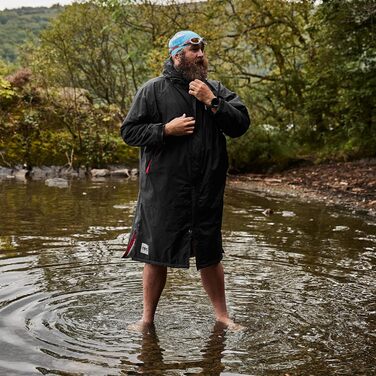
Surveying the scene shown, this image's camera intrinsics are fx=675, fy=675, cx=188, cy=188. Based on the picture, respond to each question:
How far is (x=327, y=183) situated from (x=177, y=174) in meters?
12.1

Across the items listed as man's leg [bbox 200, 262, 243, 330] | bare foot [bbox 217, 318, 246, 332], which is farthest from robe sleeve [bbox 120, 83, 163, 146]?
bare foot [bbox 217, 318, 246, 332]

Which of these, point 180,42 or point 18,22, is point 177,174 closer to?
point 180,42

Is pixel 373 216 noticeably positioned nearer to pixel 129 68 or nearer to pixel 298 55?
pixel 298 55

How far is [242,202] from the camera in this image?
13.6 m

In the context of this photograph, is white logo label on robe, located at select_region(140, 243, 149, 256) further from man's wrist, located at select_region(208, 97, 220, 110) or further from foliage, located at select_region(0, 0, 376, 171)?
foliage, located at select_region(0, 0, 376, 171)

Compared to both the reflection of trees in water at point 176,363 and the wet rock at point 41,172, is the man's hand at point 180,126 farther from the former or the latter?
the wet rock at point 41,172

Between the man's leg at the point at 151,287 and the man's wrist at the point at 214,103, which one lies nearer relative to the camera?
the man's wrist at the point at 214,103

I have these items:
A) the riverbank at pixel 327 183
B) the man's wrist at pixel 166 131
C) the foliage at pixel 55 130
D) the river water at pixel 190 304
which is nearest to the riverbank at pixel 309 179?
the riverbank at pixel 327 183

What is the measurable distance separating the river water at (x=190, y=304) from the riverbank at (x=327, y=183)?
3.04 metres

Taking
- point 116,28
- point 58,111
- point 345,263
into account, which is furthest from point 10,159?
point 345,263

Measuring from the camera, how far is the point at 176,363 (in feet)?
14.0

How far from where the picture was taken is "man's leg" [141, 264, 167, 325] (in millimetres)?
5145

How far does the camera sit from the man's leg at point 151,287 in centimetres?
514

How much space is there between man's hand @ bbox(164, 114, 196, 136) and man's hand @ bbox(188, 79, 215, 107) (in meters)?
0.17
